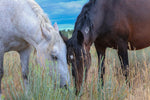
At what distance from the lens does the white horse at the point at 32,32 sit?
10.6 ft

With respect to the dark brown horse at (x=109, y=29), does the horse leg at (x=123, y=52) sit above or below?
below

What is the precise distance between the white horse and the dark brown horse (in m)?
0.23

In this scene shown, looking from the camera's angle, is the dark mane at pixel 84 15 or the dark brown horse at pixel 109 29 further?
the dark mane at pixel 84 15

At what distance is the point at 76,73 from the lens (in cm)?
329

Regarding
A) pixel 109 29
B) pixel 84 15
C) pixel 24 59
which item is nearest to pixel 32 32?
pixel 24 59

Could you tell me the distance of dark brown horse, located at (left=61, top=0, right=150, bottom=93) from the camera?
332cm

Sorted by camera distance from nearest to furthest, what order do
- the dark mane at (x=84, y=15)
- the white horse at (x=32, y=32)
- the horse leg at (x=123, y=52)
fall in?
the white horse at (x=32, y=32), the dark mane at (x=84, y=15), the horse leg at (x=123, y=52)

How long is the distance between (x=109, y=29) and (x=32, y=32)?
63.1 inches

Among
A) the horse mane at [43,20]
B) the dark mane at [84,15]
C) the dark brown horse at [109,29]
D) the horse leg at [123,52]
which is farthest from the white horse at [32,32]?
the horse leg at [123,52]

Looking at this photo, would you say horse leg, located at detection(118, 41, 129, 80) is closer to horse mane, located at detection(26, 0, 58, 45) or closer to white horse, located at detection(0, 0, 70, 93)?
white horse, located at detection(0, 0, 70, 93)

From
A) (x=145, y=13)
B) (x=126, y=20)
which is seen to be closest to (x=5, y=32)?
(x=126, y=20)

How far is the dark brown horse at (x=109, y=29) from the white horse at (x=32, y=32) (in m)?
0.23

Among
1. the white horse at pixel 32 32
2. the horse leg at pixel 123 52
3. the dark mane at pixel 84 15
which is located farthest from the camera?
the horse leg at pixel 123 52

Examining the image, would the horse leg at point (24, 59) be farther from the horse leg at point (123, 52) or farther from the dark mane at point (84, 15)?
the horse leg at point (123, 52)
